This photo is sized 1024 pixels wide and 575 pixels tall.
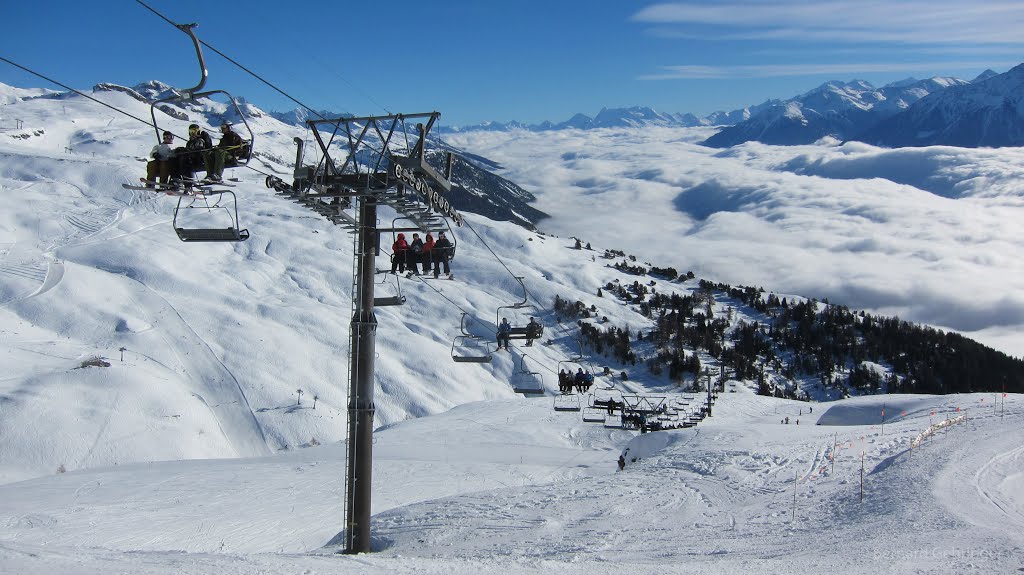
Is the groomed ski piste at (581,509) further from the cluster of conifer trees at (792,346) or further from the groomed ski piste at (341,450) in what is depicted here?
the cluster of conifer trees at (792,346)

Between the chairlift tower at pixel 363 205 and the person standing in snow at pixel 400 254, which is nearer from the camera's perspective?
the chairlift tower at pixel 363 205

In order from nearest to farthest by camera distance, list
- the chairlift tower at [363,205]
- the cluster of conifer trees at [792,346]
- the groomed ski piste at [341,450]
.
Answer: the chairlift tower at [363,205] → the groomed ski piste at [341,450] → the cluster of conifer trees at [792,346]

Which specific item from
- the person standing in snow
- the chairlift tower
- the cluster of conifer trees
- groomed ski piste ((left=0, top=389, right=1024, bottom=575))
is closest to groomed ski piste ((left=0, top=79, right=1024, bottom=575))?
groomed ski piste ((left=0, top=389, right=1024, bottom=575))

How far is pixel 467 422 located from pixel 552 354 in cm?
4866

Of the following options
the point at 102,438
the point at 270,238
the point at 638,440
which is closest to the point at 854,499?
the point at 638,440

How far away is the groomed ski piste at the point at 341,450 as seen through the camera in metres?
18.1

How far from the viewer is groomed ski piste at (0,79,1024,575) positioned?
59.5 feet

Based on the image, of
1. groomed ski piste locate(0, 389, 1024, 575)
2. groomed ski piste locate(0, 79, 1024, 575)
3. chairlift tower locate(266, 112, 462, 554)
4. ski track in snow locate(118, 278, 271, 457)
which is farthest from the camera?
ski track in snow locate(118, 278, 271, 457)

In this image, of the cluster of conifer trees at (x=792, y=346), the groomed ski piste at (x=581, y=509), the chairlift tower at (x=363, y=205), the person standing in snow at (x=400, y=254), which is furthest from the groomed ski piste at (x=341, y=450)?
the cluster of conifer trees at (x=792, y=346)

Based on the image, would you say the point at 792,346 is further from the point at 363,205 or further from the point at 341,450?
the point at 363,205

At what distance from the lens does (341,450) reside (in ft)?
149

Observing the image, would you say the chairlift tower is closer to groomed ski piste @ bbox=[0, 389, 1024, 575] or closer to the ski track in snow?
groomed ski piste @ bbox=[0, 389, 1024, 575]

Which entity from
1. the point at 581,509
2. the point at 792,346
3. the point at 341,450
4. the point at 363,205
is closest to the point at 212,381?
the point at 341,450

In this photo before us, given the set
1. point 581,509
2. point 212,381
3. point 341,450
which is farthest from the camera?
point 212,381
